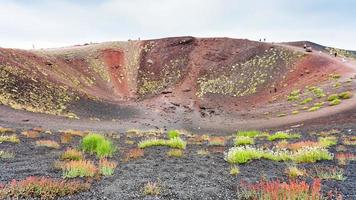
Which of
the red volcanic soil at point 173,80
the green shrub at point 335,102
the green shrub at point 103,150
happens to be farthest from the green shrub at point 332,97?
the green shrub at point 103,150

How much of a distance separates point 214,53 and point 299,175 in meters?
69.8

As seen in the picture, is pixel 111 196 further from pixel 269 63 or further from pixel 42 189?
pixel 269 63

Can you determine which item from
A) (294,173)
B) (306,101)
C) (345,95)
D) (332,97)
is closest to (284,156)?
(294,173)

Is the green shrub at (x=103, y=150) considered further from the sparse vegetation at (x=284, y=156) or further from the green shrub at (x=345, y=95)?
the green shrub at (x=345, y=95)

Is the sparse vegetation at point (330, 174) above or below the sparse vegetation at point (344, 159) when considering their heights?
above

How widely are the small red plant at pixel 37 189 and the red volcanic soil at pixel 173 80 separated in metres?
32.6

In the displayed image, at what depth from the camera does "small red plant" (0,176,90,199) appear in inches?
297

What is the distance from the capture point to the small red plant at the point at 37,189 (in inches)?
297

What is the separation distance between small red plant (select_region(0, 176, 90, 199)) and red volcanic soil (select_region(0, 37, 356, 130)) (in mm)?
32601

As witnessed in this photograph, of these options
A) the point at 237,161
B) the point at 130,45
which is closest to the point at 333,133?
the point at 237,161

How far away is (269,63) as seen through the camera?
7031 cm

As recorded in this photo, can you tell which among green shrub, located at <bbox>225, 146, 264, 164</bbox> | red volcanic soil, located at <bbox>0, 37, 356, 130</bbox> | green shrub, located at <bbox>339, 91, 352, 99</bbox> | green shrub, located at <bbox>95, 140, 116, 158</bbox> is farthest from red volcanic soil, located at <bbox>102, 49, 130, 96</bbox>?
green shrub, located at <bbox>225, 146, 264, 164</bbox>

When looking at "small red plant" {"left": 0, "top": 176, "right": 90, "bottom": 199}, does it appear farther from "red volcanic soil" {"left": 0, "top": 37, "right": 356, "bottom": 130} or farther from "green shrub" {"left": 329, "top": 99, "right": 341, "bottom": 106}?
"green shrub" {"left": 329, "top": 99, "right": 341, "bottom": 106}

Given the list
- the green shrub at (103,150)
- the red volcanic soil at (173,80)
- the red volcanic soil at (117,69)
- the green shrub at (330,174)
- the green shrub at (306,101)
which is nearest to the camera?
the green shrub at (330,174)
